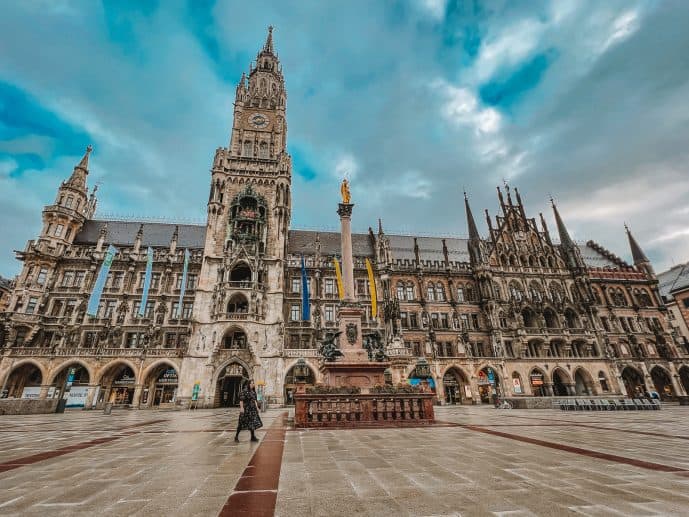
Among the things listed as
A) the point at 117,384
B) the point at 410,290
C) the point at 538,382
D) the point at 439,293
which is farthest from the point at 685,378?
the point at 117,384

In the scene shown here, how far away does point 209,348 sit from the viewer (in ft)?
105

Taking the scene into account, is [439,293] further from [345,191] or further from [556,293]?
[345,191]

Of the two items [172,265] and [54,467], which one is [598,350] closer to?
[54,467]

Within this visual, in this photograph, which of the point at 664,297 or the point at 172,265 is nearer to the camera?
the point at 172,265

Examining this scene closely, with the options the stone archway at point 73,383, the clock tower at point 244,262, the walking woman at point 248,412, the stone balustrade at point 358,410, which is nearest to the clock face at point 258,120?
the clock tower at point 244,262

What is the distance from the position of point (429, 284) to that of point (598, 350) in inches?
861

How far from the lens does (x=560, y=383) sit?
39906mm

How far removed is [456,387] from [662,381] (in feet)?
94.1

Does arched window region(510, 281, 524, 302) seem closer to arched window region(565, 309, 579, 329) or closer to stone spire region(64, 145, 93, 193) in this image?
arched window region(565, 309, 579, 329)

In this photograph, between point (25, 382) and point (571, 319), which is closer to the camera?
point (25, 382)

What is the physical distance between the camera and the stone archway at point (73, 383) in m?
30.5

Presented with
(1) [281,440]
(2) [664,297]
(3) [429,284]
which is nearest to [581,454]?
(1) [281,440]

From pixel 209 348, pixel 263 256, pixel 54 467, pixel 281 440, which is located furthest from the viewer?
pixel 263 256

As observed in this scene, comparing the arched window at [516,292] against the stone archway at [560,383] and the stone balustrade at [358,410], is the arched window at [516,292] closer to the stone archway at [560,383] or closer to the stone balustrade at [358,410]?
the stone archway at [560,383]
